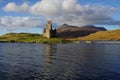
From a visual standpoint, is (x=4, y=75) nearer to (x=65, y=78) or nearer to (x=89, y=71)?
(x=65, y=78)

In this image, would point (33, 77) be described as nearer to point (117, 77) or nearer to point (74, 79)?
point (74, 79)

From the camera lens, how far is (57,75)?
53.4 meters

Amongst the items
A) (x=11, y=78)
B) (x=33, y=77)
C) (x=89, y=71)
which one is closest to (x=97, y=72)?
(x=89, y=71)

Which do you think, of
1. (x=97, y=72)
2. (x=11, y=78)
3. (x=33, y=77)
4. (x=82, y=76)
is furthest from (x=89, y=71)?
(x=11, y=78)

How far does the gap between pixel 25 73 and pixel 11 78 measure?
18.8 ft

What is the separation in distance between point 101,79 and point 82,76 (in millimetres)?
4437

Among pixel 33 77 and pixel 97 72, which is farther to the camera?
pixel 97 72

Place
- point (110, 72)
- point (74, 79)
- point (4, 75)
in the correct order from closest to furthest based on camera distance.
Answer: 1. point (74, 79)
2. point (4, 75)
3. point (110, 72)

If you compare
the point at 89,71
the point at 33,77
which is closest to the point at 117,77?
the point at 89,71

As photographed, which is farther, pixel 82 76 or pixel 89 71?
pixel 89 71

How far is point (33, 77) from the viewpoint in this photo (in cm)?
5081

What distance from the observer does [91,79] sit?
49406 mm

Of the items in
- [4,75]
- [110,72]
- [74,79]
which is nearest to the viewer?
[74,79]

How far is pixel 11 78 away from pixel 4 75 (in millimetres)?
3611
